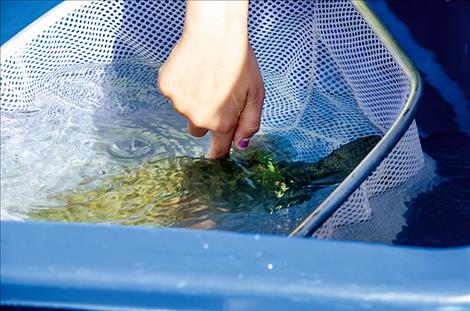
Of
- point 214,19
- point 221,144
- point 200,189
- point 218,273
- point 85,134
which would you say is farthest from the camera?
point 85,134

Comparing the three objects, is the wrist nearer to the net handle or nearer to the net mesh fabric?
the net handle

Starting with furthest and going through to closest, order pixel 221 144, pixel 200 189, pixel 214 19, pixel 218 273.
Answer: pixel 200 189 → pixel 221 144 → pixel 214 19 → pixel 218 273

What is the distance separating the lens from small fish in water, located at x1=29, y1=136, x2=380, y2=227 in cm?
127

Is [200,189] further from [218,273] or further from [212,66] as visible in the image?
[218,273]

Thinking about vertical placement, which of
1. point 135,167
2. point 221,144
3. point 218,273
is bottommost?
point 135,167

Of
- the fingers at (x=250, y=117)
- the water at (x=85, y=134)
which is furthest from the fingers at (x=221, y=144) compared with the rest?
the water at (x=85, y=134)

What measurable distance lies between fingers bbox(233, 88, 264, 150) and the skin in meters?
0.01

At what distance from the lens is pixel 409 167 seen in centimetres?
123

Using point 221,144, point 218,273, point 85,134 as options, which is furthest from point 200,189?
point 218,273

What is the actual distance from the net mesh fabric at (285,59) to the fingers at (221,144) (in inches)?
7.1

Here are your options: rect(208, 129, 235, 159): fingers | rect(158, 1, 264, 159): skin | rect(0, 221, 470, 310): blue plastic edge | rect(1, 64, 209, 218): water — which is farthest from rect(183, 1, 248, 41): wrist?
rect(1, 64, 209, 218): water

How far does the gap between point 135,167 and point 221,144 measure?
27 centimetres

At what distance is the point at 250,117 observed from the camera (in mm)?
1106

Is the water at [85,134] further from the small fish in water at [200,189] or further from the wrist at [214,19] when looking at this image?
the wrist at [214,19]
